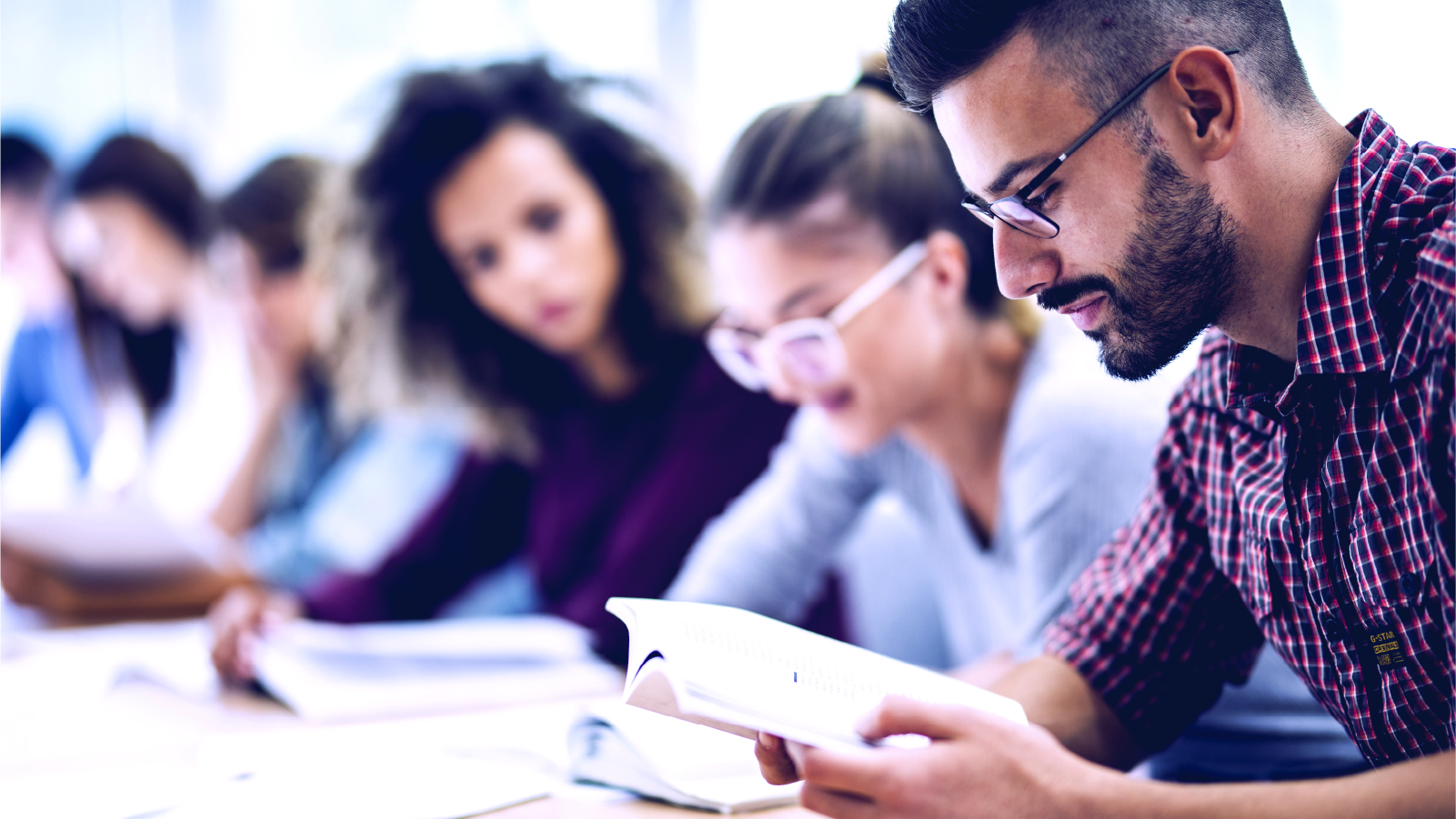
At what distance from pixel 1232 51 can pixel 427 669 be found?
1154 millimetres

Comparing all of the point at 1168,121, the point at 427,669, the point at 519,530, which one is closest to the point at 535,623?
the point at 427,669

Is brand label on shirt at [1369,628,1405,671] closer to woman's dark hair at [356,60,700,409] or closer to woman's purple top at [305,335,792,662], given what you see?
woman's purple top at [305,335,792,662]

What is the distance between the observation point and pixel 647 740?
93cm

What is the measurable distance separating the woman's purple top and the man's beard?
92cm

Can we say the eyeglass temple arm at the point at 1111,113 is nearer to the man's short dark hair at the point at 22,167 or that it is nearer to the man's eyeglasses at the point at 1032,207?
the man's eyeglasses at the point at 1032,207

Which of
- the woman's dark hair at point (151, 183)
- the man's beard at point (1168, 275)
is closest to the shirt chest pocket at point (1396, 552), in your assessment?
the man's beard at point (1168, 275)

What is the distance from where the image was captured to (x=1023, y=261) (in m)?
0.85

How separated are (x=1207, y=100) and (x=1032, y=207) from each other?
14 cm

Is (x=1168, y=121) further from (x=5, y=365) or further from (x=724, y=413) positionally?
(x=5, y=365)

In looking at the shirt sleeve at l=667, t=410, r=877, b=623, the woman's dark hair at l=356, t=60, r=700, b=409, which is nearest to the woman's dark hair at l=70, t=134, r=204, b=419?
the woman's dark hair at l=356, t=60, r=700, b=409

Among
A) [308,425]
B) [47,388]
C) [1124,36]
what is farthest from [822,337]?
[47,388]

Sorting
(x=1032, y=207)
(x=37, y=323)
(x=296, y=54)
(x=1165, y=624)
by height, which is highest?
(x=296, y=54)

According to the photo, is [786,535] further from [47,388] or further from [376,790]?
[47,388]

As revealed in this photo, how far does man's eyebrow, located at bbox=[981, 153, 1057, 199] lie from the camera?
80 centimetres
